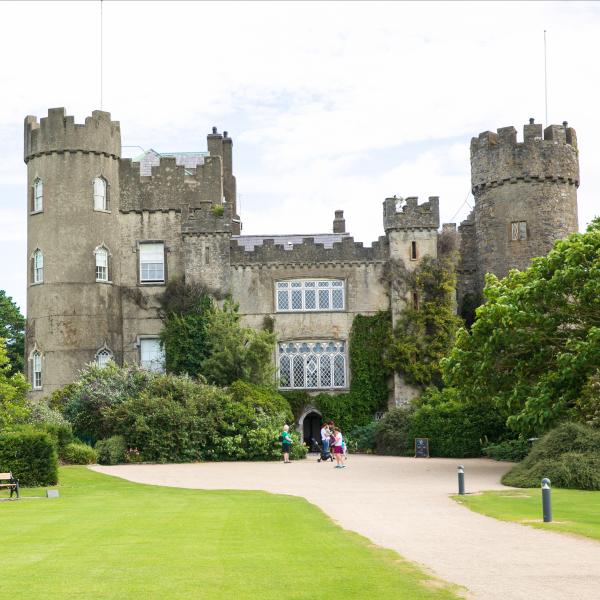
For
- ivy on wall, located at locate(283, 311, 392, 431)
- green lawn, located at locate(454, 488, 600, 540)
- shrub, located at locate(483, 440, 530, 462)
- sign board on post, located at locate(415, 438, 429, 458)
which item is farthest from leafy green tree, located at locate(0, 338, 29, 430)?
green lawn, located at locate(454, 488, 600, 540)

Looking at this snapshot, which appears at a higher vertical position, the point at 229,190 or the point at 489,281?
the point at 229,190

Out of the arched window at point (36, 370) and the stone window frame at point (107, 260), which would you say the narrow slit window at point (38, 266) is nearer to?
the stone window frame at point (107, 260)

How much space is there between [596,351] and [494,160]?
21.8 m

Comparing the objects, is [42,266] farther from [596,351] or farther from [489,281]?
[596,351]

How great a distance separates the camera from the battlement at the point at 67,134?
4606 cm

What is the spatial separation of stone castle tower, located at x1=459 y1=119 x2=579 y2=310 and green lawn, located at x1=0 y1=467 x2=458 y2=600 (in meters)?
27.8

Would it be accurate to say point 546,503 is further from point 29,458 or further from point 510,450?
point 510,450

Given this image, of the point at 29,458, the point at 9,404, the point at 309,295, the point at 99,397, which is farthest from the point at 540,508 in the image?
the point at 309,295

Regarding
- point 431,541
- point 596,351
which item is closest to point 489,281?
point 596,351

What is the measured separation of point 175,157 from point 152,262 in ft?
18.2

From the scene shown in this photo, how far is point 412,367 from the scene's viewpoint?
44344 millimetres

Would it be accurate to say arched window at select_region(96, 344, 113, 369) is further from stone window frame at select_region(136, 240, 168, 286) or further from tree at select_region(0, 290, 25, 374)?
tree at select_region(0, 290, 25, 374)

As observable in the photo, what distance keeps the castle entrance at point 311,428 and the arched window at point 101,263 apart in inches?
440

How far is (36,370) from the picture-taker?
4544cm
